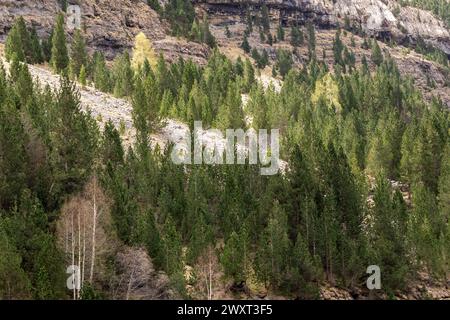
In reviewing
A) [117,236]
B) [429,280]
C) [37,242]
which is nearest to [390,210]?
→ [429,280]

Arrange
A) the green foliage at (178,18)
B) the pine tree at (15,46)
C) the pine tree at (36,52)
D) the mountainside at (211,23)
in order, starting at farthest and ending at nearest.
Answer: the green foliage at (178,18) < the mountainside at (211,23) < the pine tree at (36,52) < the pine tree at (15,46)

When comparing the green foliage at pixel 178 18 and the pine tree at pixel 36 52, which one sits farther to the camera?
the green foliage at pixel 178 18

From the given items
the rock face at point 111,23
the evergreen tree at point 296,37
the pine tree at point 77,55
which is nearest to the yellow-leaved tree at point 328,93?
the rock face at point 111,23

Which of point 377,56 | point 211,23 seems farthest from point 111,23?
point 377,56

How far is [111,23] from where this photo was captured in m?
131

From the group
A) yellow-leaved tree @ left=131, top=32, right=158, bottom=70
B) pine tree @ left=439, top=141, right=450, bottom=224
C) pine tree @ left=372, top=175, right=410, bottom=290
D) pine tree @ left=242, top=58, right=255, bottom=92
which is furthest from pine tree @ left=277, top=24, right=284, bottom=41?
pine tree @ left=372, top=175, right=410, bottom=290

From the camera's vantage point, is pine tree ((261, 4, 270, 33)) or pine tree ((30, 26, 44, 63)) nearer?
pine tree ((30, 26, 44, 63))

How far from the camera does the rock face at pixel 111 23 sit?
115375 millimetres

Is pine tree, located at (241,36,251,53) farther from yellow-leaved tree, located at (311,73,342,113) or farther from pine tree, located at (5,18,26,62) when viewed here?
pine tree, located at (5,18,26,62)

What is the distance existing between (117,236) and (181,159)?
741 inches

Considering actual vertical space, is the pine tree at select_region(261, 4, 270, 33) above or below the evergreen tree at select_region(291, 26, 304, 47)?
above

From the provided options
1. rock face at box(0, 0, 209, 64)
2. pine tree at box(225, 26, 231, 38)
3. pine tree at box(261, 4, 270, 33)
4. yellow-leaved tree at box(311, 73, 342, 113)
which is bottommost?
yellow-leaved tree at box(311, 73, 342, 113)

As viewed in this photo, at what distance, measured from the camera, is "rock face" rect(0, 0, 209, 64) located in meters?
115

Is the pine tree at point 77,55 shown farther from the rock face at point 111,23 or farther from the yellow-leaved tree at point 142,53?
the rock face at point 111,23
